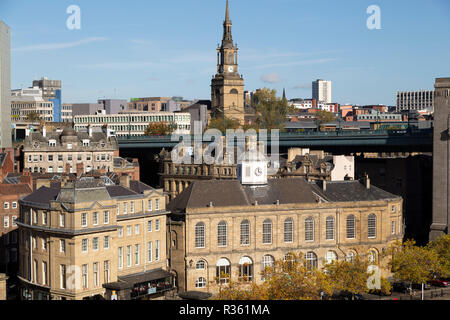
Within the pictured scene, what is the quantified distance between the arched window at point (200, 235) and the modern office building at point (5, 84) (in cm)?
8140

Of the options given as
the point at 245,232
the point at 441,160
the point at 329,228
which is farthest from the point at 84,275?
the point at 441,160

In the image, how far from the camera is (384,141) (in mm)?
132625

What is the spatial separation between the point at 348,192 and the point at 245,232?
15425 millimetres

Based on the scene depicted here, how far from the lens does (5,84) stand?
16825 cm

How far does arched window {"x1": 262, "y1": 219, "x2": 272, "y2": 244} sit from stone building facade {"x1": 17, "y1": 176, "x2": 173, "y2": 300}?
1280cm

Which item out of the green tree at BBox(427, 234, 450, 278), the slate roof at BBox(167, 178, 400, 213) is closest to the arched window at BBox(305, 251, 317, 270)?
the slate roof at BBox(167, 178, 400, 213)

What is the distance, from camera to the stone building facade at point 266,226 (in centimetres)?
8731

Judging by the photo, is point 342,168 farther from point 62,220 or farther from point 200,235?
point 62,220

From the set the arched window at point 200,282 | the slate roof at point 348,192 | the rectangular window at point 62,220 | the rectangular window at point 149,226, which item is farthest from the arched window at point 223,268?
the rectangular window at point 62,220

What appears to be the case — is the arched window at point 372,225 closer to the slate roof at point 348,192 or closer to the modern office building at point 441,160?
the slate roof at point 348,192

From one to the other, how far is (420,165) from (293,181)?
148 ft

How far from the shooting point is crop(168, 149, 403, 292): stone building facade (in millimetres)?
87312
